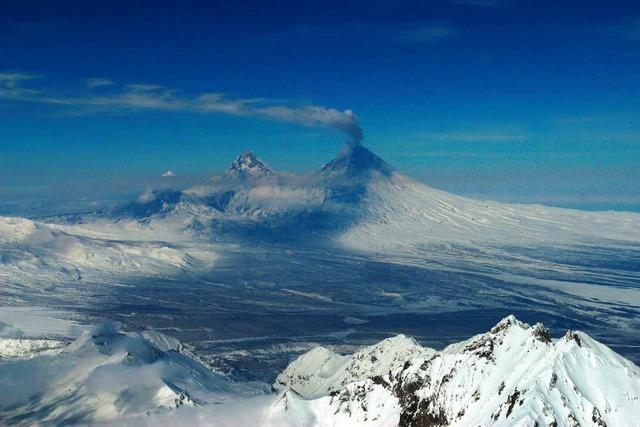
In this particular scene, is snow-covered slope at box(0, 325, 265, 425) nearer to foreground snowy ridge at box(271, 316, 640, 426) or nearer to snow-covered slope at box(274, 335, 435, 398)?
snow-covered slope at box(274, 335, 435, 398)

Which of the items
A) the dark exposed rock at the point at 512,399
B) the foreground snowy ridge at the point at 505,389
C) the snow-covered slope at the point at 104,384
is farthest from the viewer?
the snow-covered slope at the point at 104,384

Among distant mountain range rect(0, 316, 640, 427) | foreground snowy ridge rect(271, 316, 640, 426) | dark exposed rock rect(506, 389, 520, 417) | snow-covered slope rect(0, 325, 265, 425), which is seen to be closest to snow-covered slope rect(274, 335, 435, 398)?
distant mountain range rect(0, 316, 640, 427)

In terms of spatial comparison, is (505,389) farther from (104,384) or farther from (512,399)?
(104,384)

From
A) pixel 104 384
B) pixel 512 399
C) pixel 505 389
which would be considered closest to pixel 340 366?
pixel 104 384

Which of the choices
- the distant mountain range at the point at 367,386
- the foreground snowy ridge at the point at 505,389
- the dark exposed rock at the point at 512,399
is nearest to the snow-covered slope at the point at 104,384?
the distant mountain range at the point at 367,386

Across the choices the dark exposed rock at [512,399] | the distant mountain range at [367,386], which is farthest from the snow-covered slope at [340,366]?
the dark exposed rock at [512,399]

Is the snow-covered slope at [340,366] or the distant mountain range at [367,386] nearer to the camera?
the distant mountain range at [367,386]

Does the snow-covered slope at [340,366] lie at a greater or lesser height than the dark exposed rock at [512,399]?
lesser

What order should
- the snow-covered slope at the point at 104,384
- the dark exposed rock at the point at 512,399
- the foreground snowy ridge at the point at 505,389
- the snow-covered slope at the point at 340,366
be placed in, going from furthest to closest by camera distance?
the snow-covered slope at the point at 340,366, the snow-covered slope at the point at 104,384, the dark exposed rock at the point at 512,399, the foreground snowy ridge at the point at 505,389

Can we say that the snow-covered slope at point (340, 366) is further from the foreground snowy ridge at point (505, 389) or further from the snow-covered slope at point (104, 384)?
the foreground snowy ridge at point (505, 389)

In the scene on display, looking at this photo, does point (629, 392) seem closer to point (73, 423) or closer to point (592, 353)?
point (592, 353)
